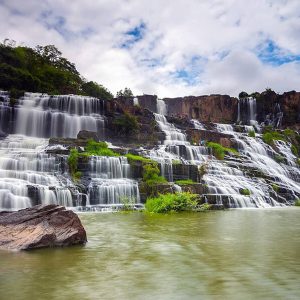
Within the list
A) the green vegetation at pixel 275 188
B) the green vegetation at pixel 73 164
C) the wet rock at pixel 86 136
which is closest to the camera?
the green vegetation at pixel 73 164

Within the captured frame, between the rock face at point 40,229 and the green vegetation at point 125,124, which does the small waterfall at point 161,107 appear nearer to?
the green vegetation at point 125,124

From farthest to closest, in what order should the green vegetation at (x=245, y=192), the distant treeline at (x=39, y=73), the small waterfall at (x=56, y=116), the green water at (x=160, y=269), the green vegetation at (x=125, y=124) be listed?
the distant treeline at (x=39, y=73) < the green vegetation at (x=125, y=124) < the small waterfall at (x=56, y=116) < the green vegetation at (x=245, y=192) < the green water at (x=160, y=269)

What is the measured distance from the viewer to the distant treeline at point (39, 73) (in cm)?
4700

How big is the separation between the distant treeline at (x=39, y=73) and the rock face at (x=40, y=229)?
120 ft

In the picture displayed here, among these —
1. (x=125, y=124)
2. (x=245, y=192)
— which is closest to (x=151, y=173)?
(x=245, y=192)

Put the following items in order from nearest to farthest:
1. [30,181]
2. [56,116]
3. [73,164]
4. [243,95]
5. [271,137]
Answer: [30,181], [73,164], [56,116], [271,137], [243,95]

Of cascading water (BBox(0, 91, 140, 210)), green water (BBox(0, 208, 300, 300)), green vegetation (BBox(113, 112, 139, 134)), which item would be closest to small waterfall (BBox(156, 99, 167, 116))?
green vegetation (BBox(113, 112, 139, 134))

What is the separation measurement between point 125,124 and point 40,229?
33.2m

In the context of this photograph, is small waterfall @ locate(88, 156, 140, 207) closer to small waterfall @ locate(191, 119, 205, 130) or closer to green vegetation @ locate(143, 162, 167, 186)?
green vegetation @ locate(143, 162, 167, 186)

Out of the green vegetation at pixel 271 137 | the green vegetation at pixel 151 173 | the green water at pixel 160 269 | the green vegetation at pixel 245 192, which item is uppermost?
the green vegetation at pixel 271 137

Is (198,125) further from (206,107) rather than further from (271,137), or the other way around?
(206,107)

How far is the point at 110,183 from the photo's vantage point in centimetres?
2323

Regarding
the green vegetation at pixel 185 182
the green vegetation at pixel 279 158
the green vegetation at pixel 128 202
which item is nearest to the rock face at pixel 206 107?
the green vegetation at pixel 279 158

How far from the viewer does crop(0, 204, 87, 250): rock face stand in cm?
829
